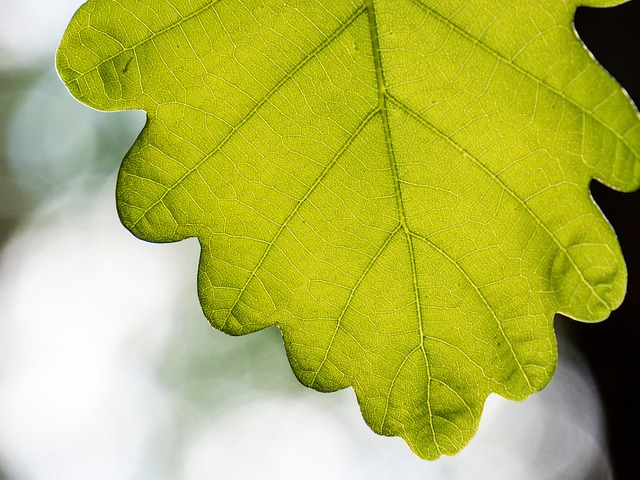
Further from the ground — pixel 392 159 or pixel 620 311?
pixel 392 159

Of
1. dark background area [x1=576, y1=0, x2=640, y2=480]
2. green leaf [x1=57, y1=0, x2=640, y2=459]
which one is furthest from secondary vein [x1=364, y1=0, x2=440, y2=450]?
dark background area [x1=576, y1=0, x2=640, y2=480]

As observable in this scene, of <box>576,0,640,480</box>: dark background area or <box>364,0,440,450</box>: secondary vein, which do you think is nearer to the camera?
<box>364,0,440,450</box>: secondary vein

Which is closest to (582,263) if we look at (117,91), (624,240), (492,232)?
(492,232)

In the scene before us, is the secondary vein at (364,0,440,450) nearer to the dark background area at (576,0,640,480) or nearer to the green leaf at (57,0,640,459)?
the green leaf at (57,0,640,459)

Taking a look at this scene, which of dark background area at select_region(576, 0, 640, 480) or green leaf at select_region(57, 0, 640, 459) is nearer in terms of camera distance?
green leaf at select_region(57, 0, 640, 459)

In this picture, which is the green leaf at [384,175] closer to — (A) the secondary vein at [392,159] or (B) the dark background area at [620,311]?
(A) the secondary vein at [392,159]

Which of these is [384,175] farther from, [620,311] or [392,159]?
[620,311]

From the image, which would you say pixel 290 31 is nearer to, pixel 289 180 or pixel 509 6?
pixel 289 180

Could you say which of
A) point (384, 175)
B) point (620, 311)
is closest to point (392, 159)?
point (384, 175)
